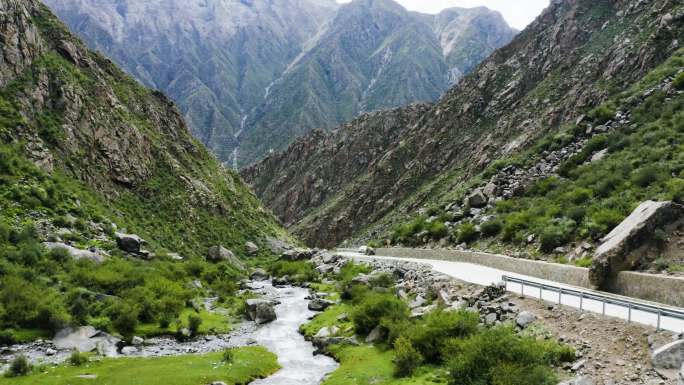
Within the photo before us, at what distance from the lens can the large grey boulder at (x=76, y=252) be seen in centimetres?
3938

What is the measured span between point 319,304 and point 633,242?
79.3 feet

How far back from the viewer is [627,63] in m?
64.2

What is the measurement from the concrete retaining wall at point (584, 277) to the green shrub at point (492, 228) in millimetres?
3445

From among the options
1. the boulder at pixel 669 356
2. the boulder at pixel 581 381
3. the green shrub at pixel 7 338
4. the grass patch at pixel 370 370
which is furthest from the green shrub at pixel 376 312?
the green shrub at pixel 7 338

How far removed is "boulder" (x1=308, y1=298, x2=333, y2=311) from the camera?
39750mm

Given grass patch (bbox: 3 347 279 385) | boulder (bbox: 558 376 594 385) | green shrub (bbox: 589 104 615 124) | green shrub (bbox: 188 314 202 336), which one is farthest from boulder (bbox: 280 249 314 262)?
boulder (bbox: 558 376 594 385)

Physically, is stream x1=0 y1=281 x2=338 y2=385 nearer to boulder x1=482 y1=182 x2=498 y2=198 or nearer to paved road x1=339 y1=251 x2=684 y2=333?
paved road x1=339 y1=251 x2=684 y2=333

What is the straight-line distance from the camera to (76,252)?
40812 millimetres

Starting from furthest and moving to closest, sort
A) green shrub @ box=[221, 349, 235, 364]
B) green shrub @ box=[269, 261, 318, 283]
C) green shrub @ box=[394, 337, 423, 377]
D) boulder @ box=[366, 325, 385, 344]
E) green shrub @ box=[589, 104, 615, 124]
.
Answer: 1. green shrub @ box=[269, 261, 318, 283]
2. green shrub @ box=[589, 104, 615, 124]
3. boulder @ box=[366, 325, 385, 344]
4. green shrub @ box=[221, 349, 235, 364]
5. green shrub @ box=[394, 337, 423, 377]

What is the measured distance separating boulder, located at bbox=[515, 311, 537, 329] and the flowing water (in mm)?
9656

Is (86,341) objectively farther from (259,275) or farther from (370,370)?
(259,275)

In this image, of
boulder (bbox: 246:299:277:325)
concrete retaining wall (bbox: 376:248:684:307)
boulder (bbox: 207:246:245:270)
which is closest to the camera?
concrete retaining wall (bbox: 376:248:684:307)

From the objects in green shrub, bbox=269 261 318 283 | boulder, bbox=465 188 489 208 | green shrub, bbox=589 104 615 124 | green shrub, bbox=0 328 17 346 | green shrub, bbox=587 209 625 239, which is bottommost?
green shrub, bbox=269 261 318 283

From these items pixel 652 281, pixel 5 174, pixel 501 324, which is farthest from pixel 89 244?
pixel 652 281
